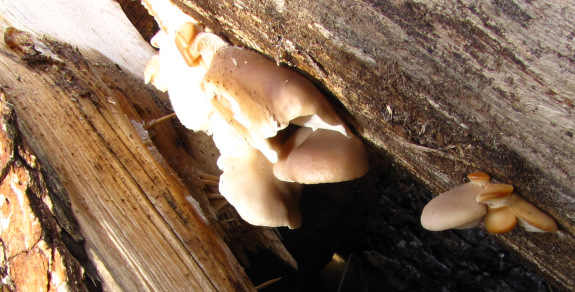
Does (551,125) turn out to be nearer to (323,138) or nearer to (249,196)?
(323,138)

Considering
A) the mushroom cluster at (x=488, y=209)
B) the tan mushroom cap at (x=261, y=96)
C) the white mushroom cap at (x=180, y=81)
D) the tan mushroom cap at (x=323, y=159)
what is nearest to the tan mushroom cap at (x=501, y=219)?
the mushroom cluster at (x=488, y=209)

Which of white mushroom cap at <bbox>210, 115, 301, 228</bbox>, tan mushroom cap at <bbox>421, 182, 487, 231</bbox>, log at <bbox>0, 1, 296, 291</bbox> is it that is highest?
tan mushroom cap at <bbox>421, 182, 487, 231</bbox>

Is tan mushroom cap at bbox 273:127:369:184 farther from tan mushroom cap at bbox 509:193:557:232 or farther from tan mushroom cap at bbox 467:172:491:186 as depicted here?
tan mushroom cap at bbox 509:193:557:232

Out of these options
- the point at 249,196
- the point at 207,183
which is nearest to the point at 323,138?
the point at 249,196

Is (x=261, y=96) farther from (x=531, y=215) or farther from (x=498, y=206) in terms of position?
(x=531, y=215)

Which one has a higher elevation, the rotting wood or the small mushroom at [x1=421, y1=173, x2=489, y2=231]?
the small mushroom at [x1=421, y1=173, x2=489, y2=231]

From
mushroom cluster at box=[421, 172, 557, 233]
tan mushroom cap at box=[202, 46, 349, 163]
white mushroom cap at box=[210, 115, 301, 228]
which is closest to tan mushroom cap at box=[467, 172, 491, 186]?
mushroom cluster at box=[421, 172, 557, 233]
